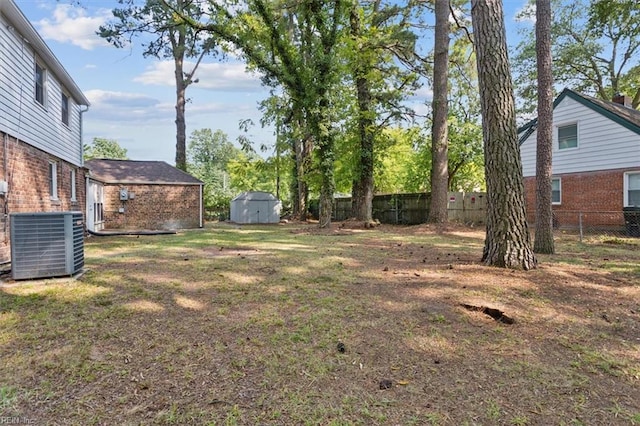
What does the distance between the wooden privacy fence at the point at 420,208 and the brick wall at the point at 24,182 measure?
14178 mm

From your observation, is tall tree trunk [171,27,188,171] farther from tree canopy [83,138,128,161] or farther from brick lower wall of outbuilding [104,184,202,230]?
tree canopy [83,138,128,161]

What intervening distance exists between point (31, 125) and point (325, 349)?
9.26 metres

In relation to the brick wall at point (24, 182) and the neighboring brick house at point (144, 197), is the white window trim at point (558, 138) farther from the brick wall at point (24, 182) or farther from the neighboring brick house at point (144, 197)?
the brick wall at point (24, 182)

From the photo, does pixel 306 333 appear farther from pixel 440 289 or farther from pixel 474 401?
pixel 440 289

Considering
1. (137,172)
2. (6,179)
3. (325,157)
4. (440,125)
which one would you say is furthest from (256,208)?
(6,179)

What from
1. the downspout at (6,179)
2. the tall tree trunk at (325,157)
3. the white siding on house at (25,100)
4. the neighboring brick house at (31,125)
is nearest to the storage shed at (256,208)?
the tall tree trunk at (325,157)

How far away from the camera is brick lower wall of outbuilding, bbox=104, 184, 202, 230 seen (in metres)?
18.0

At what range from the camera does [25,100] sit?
8.44m

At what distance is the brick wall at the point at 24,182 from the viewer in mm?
7346

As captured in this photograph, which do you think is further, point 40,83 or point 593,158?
point 593,158

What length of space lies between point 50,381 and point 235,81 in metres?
45.2

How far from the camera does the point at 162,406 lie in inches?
92.4

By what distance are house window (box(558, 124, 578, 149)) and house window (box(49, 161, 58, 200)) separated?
18.5 meters

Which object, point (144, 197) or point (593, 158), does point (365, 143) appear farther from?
point (144, 197)
